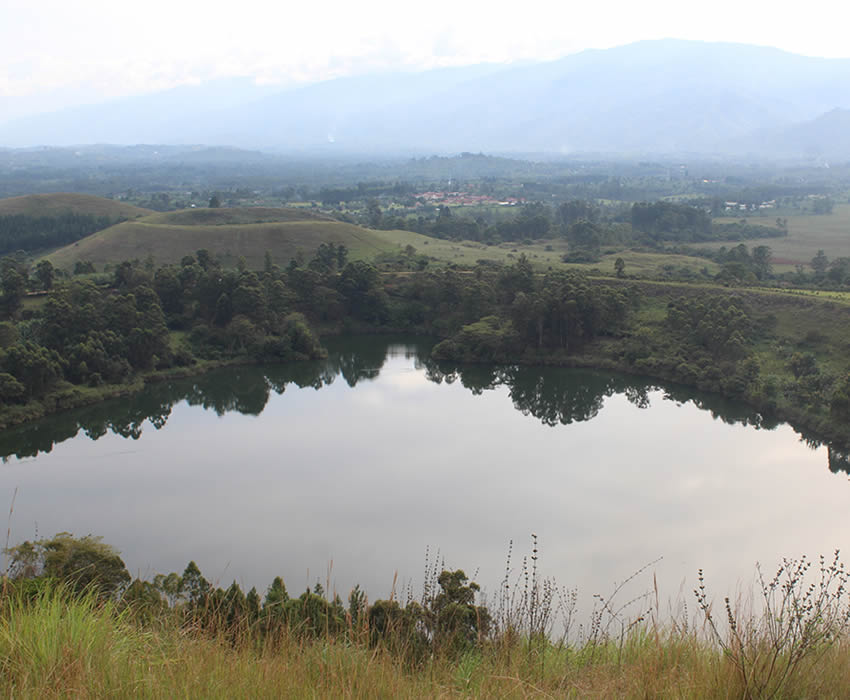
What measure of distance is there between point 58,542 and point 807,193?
81.3 m

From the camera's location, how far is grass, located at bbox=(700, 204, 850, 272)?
40250 millimetres

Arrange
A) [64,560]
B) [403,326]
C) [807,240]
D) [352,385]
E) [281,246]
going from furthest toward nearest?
[807,240]
[281,246]
[403,326]
[352,385]
[64,560]

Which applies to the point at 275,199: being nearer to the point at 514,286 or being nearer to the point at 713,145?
the point at 514,286

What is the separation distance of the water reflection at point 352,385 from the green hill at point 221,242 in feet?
45.6

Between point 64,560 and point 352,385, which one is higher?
point 64,560

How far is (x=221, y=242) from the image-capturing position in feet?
132

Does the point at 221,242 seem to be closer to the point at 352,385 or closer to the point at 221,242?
the point at 221,242

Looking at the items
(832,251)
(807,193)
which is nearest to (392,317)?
(832,251)

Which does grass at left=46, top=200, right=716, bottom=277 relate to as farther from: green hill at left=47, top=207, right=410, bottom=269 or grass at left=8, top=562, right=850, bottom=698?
grass at left=8, top=562, right=850, bottom=698

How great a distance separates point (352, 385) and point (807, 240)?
3554 centimetres

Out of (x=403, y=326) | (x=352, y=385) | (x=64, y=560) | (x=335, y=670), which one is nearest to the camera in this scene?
(x=335, y=670)

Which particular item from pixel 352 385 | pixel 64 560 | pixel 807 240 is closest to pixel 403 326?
pixel 352 385

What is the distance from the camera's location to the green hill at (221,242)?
38906mm

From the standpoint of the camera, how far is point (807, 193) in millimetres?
76125
